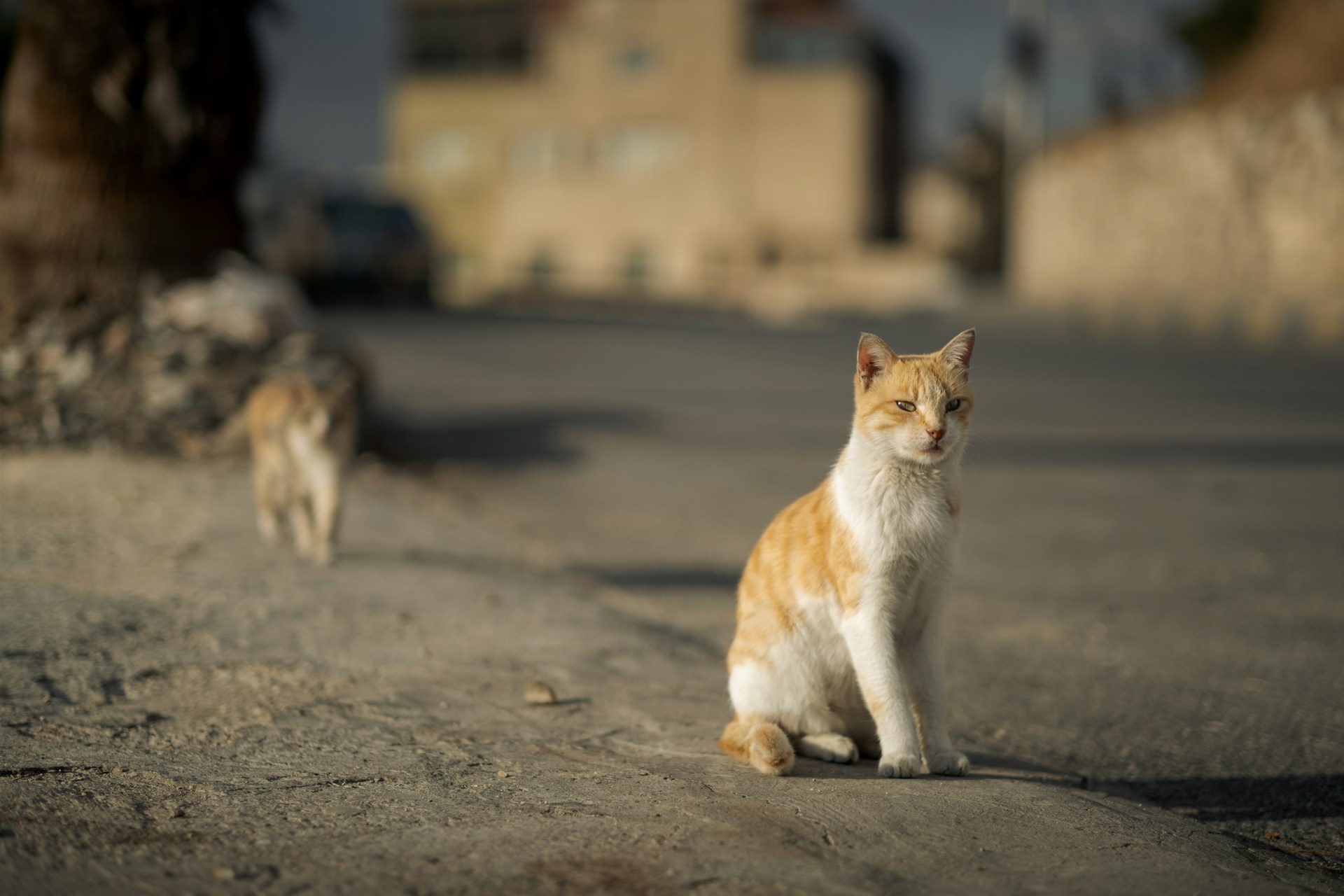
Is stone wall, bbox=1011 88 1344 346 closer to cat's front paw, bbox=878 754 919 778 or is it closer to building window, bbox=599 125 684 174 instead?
building window, bbox=599 125 684 174

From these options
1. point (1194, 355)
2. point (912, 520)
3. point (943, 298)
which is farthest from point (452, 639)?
point (943, 298)

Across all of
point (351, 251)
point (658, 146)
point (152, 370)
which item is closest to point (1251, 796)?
point (152, 370)

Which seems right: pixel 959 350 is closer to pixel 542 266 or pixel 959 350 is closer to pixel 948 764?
pixel 948 764

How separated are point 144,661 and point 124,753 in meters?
0.85

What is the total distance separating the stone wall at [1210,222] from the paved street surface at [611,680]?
39.5 feet

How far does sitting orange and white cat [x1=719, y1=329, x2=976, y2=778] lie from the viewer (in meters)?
3.31

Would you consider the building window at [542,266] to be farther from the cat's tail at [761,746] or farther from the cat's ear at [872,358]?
the cat's tail at [761,746]

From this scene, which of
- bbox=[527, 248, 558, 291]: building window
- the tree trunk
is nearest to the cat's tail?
the tree trunk

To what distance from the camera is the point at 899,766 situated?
331cm

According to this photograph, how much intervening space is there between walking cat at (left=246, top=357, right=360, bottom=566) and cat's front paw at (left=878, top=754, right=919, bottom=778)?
3.27 m

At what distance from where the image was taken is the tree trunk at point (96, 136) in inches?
303

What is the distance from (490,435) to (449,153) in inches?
1480

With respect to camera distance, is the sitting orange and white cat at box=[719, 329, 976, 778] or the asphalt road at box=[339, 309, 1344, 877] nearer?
the sitting orange and white cat at box=[719, 329, 976, 778]

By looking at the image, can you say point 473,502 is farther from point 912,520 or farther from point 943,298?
point 943,298
